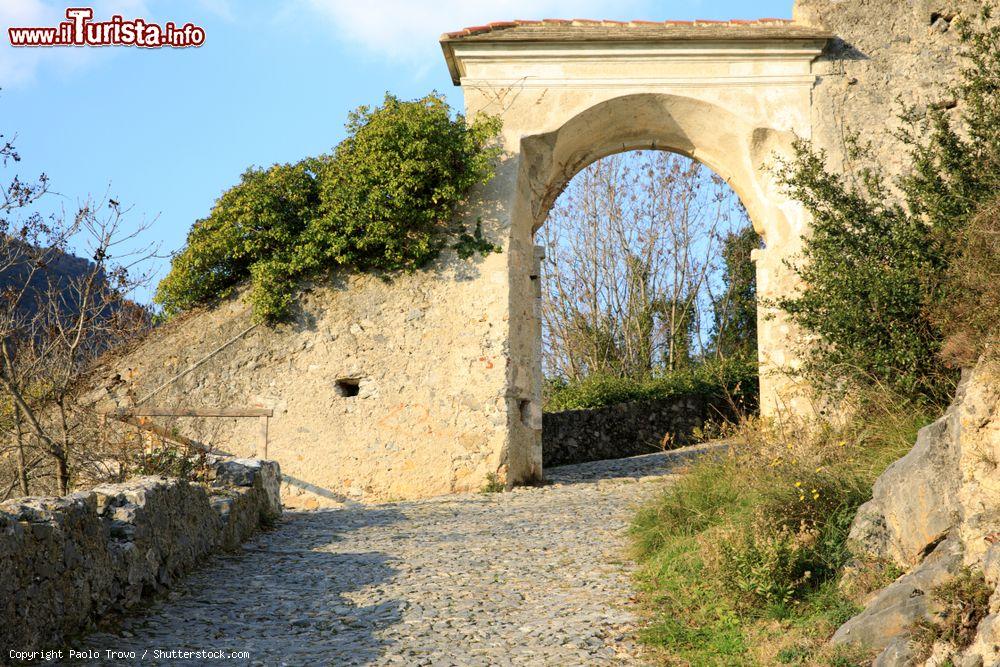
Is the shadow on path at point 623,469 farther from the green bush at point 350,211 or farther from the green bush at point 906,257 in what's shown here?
the green bush at point 350,211

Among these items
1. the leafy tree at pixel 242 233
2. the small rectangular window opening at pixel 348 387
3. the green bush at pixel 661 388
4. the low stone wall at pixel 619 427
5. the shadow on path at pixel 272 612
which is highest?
the leafy tree at pixel 242 233

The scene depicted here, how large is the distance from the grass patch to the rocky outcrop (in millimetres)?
182

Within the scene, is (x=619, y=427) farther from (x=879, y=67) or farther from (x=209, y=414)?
(x=209, y=414)

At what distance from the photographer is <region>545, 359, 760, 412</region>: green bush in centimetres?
1625

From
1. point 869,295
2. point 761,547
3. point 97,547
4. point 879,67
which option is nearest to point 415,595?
point 97,547

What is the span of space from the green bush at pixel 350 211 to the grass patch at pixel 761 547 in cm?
452

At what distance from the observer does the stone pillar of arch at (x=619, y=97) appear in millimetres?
10594

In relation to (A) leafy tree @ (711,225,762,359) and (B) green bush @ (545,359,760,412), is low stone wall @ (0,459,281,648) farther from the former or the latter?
(A) leafy tree @ (711,225,762,359)

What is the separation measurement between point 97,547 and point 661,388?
1306 centimetres

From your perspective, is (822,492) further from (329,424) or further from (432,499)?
(329,424)

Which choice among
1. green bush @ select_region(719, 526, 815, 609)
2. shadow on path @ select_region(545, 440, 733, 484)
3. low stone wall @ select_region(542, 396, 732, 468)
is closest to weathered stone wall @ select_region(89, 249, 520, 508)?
shadow on path @ select_region(545, 440, 733, 484)

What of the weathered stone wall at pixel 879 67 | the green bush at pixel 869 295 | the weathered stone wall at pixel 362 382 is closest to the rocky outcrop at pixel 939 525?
the green bush at pixel 869 295

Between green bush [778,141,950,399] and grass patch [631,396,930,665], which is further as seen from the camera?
green bush [778,141,950,399]

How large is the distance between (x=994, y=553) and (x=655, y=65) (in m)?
7.88
